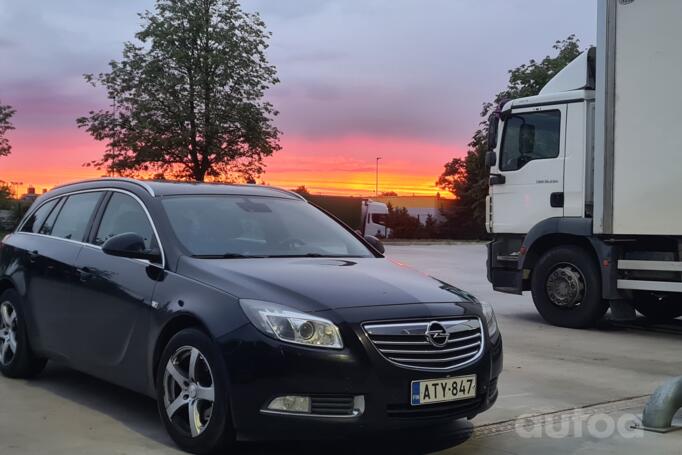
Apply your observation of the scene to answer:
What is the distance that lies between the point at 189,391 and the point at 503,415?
7.51 feet

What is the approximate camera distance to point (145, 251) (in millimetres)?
4898

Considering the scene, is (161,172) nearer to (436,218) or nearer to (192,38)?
(192,38)

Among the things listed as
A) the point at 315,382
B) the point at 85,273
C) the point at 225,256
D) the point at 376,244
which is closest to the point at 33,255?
the point at 85,273

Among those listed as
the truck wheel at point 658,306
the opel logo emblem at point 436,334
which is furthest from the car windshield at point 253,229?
the truck wheel at point 658,306

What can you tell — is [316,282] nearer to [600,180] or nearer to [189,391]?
[189,391]

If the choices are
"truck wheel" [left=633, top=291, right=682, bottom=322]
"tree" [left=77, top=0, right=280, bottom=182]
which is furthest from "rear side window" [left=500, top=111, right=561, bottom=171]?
"tree" [left=77, top=0, right=280, bottom=182]

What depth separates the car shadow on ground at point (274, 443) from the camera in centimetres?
456

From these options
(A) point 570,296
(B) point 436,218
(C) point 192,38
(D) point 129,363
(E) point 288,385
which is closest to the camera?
(E) point 288,385

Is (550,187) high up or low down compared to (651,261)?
up

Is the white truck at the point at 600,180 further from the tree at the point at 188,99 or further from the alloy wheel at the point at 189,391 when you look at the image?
the tree at the point at 188,99

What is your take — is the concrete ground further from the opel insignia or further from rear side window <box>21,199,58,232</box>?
rear side window <box>21,199,58,232</box>

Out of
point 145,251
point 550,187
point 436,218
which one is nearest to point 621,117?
point 550,187

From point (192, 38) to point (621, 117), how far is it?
30.8 metres

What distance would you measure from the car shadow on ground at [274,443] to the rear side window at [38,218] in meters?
1.47
